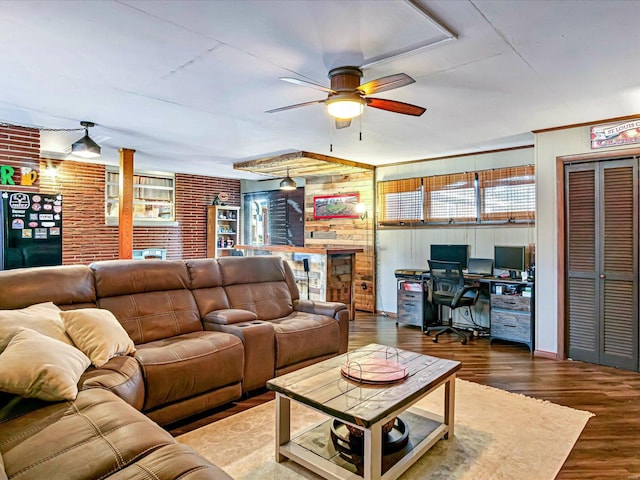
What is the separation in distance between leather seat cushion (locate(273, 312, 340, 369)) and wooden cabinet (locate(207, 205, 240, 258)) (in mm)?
4980

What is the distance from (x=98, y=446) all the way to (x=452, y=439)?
6.66 ft

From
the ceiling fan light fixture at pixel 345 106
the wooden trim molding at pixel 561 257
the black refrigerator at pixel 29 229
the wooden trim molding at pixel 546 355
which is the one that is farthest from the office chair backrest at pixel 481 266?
the black refrigerator at pixel 29 229

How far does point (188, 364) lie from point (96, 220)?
536 cm

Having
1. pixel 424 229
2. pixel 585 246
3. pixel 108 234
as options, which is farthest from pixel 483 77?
pixel 108 234

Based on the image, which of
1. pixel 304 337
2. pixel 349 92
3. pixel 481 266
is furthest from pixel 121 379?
pixel 481 266

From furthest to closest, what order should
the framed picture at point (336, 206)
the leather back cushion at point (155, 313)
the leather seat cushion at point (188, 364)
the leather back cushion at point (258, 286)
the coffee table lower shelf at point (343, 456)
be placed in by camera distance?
the framed picture at point (336, 206) < the leather back cushion at point (258, 286) < the leather back cushion at point (155, 313) < the leather seat cushion at point (188, 364) < the coffee table lower shelf at point (343, 456)

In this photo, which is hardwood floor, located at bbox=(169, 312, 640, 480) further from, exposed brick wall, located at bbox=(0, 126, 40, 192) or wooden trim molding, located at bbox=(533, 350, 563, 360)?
exposed brick wall, located at bbox=(0, 126, 40, 192)

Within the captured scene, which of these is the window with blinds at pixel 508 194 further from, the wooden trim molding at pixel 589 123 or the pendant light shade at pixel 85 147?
the pendant light shade at pixel 85 147

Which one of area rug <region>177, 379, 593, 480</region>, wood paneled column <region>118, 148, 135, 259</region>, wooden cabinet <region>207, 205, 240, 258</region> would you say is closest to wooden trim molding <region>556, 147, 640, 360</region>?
area rug <region>177, 379, 593, 480</region>

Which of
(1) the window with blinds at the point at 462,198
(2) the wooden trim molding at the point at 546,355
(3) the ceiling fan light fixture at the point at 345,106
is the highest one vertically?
(3) the ceiling fan light fixture at the point at 345,106

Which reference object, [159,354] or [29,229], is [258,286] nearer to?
[159,354]

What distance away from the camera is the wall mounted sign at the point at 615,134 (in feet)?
12.1

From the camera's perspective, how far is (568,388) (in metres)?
3.34

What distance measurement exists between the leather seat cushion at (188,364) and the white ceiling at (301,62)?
6.37ft
